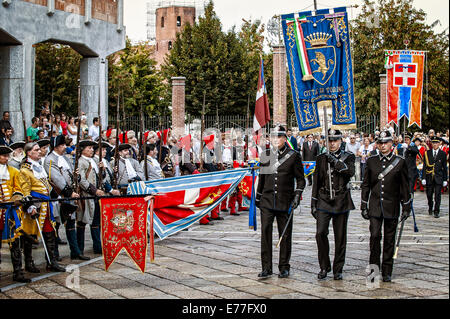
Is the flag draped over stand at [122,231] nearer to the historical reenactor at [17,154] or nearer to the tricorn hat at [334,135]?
the historical reenactor at [17,154]

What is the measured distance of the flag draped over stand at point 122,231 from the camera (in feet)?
26.2

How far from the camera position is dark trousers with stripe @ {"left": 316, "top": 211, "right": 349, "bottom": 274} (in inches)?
311

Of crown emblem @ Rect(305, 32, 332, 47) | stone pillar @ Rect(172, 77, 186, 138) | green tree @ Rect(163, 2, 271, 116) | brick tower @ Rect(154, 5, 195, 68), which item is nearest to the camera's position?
crown emblem @ Rect(305, 32, 332, 47)

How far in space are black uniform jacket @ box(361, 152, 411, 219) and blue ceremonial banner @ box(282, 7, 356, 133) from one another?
1326 mm

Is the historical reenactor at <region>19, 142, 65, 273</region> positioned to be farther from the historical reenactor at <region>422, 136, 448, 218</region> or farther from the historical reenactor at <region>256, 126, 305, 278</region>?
the historical reenactor at <region>422, 136, 448, 218</region>

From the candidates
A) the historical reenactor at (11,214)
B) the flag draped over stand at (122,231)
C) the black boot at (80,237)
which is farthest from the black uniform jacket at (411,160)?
the historical reenactor at (11,214)

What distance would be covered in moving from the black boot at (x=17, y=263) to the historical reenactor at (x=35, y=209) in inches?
8.7

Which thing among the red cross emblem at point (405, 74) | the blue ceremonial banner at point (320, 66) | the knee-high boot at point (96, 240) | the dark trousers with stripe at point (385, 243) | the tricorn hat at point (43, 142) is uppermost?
the red cross emblem at point (405, 74)

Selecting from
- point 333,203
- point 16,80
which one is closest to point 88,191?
point 333,203

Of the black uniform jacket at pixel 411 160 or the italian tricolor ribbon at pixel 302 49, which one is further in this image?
the black uniform jacket at pixel 411 160

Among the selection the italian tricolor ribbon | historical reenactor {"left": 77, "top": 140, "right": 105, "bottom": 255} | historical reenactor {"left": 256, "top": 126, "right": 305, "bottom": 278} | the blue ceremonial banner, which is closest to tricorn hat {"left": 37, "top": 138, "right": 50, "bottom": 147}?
historical reenactor {"left": 77, "top": 140, "right": 105, "bottom": 255}

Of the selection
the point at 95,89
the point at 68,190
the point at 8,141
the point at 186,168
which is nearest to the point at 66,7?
the point at 95,89

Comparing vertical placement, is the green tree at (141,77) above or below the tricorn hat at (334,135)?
above

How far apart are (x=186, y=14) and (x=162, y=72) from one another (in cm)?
2809
